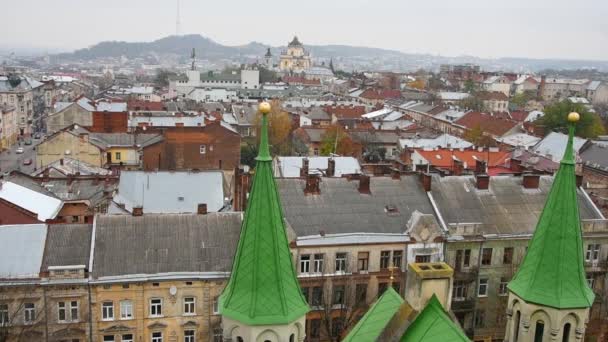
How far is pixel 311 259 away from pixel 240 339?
76.1ft

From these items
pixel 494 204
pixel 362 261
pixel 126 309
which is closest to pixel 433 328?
pixel 362 261

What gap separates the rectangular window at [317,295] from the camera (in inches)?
1754

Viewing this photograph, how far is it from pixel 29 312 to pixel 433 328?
2772 centimetres

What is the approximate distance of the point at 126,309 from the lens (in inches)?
1601

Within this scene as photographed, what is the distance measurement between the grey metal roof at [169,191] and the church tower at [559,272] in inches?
1463

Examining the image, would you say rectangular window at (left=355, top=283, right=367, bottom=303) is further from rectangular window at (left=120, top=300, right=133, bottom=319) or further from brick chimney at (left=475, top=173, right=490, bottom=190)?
rectangular window at (left=120, top=300, right=133, bottom=319)

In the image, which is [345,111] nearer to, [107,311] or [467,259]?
[467,259]

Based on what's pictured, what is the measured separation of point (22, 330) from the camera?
124 ft

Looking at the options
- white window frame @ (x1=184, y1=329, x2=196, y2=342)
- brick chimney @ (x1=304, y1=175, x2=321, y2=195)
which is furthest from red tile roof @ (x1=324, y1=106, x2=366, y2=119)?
white window frame @ (x1=184, y1=329, x2=196, y2=342)

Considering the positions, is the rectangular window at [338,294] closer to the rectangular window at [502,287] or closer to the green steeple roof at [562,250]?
the rectangular window at [502,287]

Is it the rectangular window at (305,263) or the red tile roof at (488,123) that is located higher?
the red tile roof at (488,123)

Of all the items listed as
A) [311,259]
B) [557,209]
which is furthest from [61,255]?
[557,209]

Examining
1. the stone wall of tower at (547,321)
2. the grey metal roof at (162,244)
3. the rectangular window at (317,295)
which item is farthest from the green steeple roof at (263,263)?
the rectangular window at (317,295)

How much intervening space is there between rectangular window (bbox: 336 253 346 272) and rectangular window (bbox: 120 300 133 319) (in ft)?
47.8
